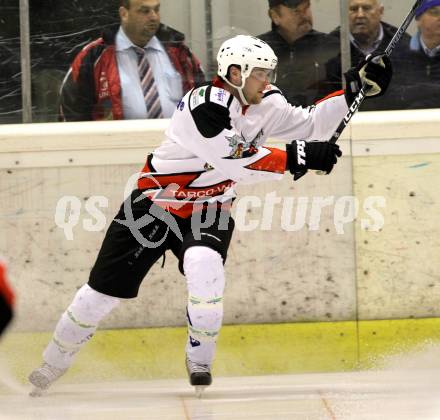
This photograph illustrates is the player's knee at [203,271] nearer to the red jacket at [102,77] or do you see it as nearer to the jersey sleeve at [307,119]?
the jersey sleeve at [307,119]

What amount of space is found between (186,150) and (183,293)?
0.95 m

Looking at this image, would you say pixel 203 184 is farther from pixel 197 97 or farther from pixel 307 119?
pixel 307 119

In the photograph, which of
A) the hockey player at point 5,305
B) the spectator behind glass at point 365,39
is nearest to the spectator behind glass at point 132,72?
the spectator behind glass at point 365,39

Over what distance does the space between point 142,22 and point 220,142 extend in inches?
46.0

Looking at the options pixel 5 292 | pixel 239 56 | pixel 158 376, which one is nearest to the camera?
pixel 5 292

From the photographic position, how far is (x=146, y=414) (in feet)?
14.5

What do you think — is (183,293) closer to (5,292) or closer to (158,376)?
(158,376)

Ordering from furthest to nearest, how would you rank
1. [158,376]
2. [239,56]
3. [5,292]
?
1. [158,376]
2. [239,56]
3. [5,292]

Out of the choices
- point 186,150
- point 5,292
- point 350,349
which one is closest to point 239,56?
point 186,150

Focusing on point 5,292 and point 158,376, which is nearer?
point 5,292

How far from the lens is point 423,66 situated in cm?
545

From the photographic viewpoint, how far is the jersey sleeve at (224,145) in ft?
14.2

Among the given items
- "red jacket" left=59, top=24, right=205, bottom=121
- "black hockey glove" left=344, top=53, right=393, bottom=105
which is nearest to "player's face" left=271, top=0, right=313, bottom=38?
"red jacket" left=59, top=24, right=205, bottom=121

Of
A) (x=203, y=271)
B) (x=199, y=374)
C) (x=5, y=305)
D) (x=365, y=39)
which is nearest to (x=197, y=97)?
(x=203, y=271)
